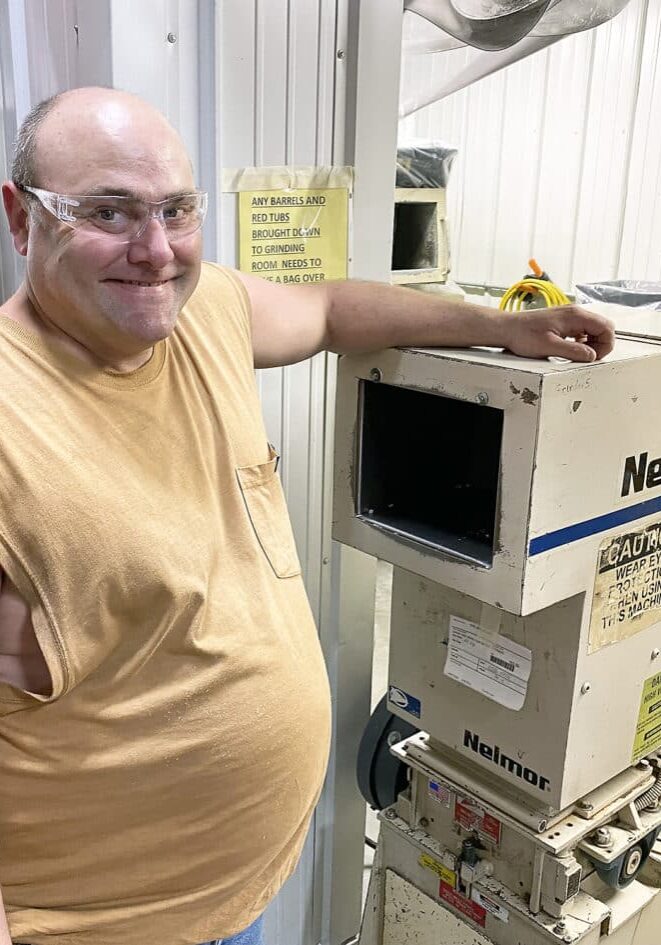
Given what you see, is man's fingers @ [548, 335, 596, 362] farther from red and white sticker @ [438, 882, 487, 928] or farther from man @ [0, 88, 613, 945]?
red and white sticker @ [438, 882, 487, 928]

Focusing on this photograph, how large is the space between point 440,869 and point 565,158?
3.02 metres

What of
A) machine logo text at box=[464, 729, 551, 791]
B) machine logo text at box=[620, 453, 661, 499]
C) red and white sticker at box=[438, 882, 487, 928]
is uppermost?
machine logo text at box=[620, 453, 661, 499]

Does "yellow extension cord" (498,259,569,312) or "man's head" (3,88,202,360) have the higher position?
"man's head" (3,88,202,360)

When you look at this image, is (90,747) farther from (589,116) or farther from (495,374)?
(589,116)

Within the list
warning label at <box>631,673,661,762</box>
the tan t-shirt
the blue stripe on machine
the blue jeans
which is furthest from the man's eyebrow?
warning label at <box>631,673,661,762</box>

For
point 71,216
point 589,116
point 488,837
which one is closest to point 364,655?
point 488,837

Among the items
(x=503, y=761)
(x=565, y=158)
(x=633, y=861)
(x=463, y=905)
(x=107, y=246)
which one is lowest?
(x=463, y=905)

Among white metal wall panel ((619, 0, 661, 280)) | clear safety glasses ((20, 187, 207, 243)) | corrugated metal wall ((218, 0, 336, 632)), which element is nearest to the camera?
clear safety glasses ((20, 187, 207, 243))

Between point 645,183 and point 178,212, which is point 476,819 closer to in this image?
point 178,212

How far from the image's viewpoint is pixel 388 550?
3.98ft

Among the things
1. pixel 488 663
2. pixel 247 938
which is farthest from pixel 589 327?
pixel 247 938

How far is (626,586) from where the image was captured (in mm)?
1181

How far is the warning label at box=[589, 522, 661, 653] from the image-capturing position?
1141 millimetres

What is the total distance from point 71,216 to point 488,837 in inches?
43.5
